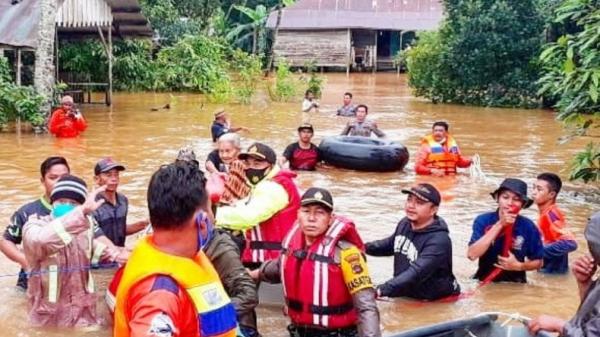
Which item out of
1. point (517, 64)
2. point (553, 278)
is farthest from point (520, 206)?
point (517, 64)

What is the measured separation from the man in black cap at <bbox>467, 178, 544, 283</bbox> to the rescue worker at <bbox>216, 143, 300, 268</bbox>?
1646mm

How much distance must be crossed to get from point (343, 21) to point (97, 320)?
129ft

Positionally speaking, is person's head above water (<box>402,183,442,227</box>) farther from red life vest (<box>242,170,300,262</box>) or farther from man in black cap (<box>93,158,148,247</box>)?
man in black cap (<box>93,158,148,247</box>)

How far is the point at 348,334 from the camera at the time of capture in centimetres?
472

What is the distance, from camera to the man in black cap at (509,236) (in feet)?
20.6

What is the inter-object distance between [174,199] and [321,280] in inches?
79.8

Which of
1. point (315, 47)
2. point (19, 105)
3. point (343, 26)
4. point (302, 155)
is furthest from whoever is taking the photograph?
point (315, 47)

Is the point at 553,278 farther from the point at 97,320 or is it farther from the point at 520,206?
the point at 97,320

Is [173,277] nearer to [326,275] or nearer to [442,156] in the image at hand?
[326,275]

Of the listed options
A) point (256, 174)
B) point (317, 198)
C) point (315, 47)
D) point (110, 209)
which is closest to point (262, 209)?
point (256, 174)

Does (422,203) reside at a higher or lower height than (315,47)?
lower

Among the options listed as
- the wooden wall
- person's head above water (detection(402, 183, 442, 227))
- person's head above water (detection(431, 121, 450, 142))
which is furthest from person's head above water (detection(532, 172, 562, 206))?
the wooden wall

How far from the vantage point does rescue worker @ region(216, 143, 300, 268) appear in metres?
5.57

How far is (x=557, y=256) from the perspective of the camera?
7.29m
